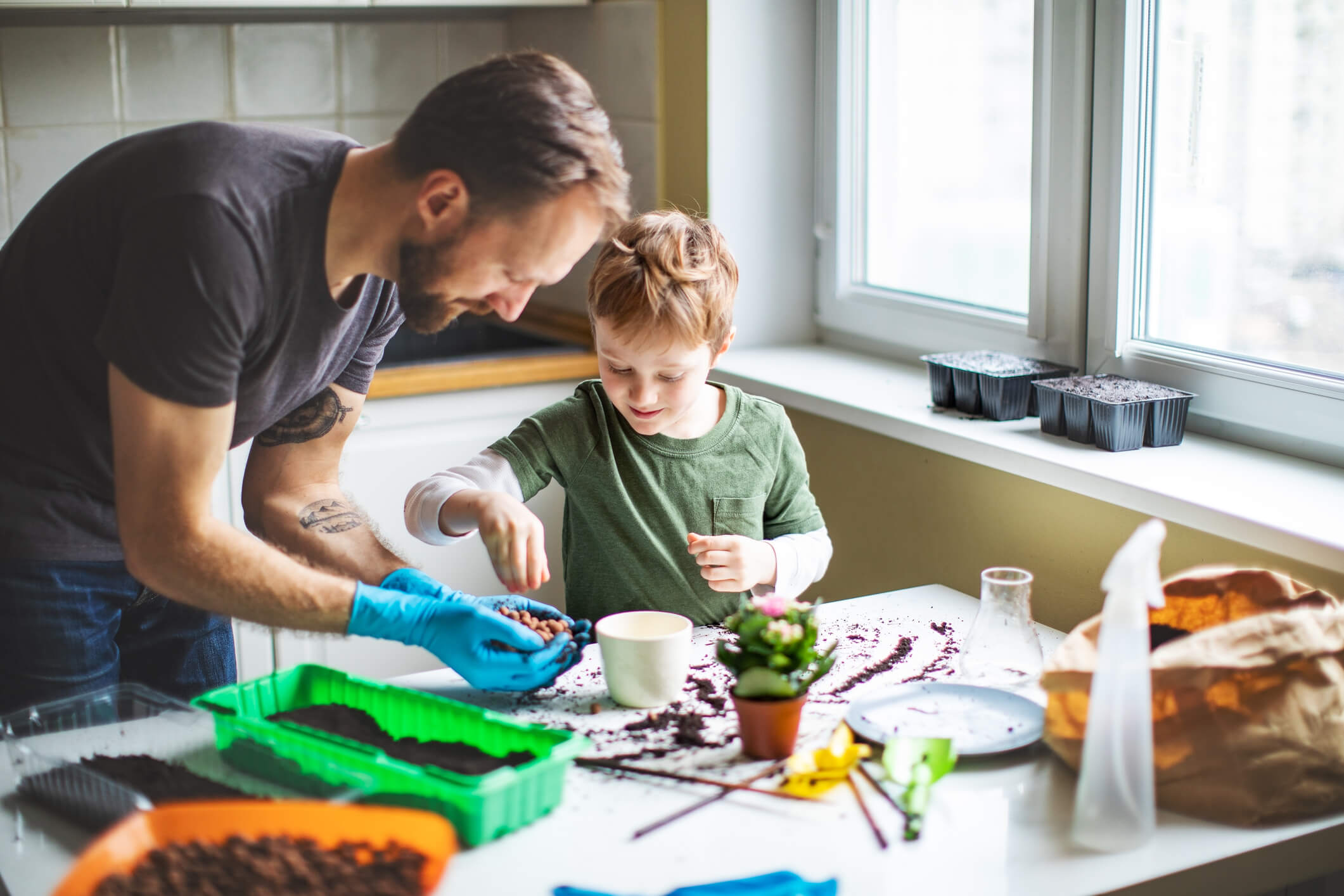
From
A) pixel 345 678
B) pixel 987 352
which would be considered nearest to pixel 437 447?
pixel 987 352

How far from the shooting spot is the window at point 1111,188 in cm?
145

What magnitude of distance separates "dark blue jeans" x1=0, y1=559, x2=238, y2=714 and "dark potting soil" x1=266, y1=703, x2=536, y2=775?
0.51 ft

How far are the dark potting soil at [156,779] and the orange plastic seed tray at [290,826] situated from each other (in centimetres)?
4

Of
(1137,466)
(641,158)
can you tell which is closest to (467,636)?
(1137,466)

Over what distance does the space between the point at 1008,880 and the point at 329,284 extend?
69 cm

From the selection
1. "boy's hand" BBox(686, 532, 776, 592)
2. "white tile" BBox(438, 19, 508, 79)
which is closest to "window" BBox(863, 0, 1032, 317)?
"boy's hand" BBox(686, 532, 776, 592)

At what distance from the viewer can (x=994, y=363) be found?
1.77 meters

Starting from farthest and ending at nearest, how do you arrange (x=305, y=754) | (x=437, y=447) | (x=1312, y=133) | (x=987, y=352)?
1. (x=437, y=447)
2. (x=987, y=352)
3. (x=1312, y=133)
4. (x=305, y=754)

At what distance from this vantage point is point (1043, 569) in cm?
162

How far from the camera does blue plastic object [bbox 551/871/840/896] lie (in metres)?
0.86

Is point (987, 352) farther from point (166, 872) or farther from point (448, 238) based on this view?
point (166, 872)

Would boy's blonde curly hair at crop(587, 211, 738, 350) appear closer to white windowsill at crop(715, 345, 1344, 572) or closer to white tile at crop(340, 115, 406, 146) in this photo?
white windowsill at crop(715, 345, 1344, 572)

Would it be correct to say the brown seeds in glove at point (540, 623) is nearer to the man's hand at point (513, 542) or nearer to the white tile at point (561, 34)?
the man's hand at point (513, 542)

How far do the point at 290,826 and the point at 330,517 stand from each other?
16.8 inches
